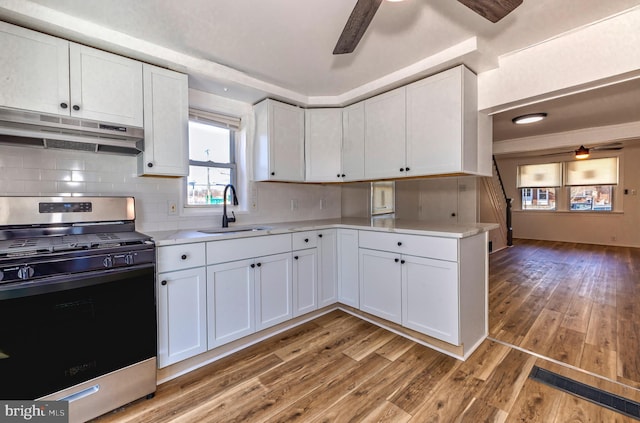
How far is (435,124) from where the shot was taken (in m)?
2.28

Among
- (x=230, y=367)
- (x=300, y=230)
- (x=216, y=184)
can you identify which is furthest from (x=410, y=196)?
(x=230, y=367)

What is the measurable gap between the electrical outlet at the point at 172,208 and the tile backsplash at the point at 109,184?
15 mm

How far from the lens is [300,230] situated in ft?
8.36

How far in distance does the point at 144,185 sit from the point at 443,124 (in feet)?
8.07

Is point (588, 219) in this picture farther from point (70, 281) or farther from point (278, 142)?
point (70, 281)

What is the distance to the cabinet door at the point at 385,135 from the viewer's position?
2521 mm

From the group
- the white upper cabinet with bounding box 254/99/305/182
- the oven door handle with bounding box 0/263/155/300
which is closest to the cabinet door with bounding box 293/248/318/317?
the white upper cabinet with bounding box 254/99/305/182

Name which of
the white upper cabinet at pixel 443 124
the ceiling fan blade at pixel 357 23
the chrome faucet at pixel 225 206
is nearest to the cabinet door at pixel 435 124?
the white upper cabinet at pixel 443 124

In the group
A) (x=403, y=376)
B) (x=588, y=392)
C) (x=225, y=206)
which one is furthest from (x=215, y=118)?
(x=588, y=392)

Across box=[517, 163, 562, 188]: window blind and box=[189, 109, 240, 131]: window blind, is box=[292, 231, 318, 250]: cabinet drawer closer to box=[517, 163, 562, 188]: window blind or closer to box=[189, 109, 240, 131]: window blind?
box=[189, 109, 240, 131]: window blind

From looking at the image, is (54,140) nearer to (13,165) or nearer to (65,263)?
(13,165)

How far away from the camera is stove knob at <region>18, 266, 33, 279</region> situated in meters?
1.28

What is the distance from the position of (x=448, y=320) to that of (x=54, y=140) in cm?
296

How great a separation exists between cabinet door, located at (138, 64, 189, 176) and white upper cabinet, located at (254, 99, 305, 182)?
0.78m
